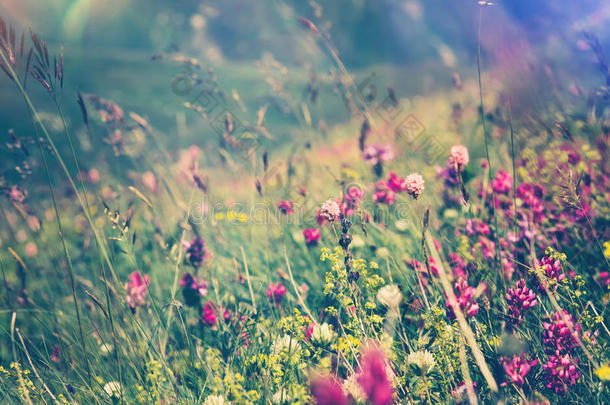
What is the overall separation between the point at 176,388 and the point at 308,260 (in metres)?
0.82

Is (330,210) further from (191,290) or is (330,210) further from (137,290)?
(137,290)

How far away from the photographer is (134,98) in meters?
5.34

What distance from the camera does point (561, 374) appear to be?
3.12ft

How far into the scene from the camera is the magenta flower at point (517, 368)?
95cm

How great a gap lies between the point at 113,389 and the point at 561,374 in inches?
50.8

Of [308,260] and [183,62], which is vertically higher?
[183,62]

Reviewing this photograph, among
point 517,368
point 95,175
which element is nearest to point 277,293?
point 517,368

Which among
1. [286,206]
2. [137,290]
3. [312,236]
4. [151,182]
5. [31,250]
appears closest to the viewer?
[137,290]

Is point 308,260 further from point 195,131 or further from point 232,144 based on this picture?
point 195,131

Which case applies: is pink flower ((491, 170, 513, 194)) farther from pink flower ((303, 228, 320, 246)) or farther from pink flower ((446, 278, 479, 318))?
pink flower ((303, 228, 320, 246))

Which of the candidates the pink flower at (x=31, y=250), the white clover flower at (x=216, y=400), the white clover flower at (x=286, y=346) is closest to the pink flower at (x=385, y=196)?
the white clover flower at (x=286, y=346)

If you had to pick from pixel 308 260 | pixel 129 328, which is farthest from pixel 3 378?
pixel 308 260

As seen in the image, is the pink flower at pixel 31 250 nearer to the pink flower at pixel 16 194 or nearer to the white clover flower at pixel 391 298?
the pink flower at pixel 16 194

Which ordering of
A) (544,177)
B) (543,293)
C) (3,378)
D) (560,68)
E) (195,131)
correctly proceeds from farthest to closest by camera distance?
(195,131)
(560,68)
(544,177)
(3,378)
(543,293)
